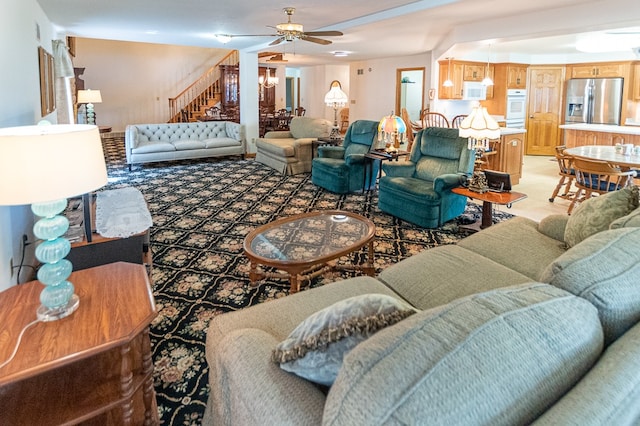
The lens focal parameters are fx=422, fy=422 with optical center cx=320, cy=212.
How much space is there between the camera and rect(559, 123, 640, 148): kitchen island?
6910 millimetres

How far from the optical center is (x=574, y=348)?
1002 millimetres

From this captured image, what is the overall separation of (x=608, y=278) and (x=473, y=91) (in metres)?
8.89

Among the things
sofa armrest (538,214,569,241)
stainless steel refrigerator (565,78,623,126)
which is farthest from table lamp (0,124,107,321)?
stainless steel refrigerator (565,78,623,126)

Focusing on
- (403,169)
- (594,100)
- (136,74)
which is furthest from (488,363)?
(136,74)

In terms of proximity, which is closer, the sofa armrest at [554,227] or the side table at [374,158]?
the sofa armrest at [554,227]

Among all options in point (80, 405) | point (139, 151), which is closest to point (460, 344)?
point (80, 405)

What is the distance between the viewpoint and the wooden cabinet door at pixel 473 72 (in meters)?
9.20

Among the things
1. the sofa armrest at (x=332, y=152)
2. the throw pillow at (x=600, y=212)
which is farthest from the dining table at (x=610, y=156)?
the sofa armrest at (x=332, y=152)

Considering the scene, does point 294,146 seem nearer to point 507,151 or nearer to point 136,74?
point 507,151

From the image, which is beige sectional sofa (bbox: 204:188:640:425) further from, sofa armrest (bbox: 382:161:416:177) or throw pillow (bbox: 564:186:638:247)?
sofa armrest (bbox: 382:161:416:177)

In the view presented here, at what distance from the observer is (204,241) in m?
4.18

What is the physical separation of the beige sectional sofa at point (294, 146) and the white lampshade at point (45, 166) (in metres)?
5.80

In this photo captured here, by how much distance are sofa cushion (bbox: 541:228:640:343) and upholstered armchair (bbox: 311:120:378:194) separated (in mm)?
4584

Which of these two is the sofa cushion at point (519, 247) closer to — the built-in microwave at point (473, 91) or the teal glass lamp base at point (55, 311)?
the teal glass lamp base at point (55, 311)
